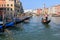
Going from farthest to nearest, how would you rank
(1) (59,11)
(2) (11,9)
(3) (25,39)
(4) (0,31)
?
(1) (59,11) < (2) (11,9) < (4) (0,31) < (3) (25,39)

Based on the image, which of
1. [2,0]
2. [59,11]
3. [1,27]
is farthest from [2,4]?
[59,11]

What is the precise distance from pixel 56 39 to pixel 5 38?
8.92 feet

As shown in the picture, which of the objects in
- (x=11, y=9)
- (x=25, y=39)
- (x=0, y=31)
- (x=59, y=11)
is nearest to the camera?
(x=25, y=39)

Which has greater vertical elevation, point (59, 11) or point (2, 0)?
point (2, 0)

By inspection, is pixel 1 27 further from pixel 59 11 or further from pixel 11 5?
pixel 59 11

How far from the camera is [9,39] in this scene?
10945 millimetres

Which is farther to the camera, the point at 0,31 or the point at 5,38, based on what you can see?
the point at 0,31

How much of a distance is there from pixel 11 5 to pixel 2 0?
2.08 m

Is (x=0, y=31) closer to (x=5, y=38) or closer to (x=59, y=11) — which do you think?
(x=5, y=38)

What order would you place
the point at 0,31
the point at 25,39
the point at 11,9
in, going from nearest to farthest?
the point at 25,39 → the point at 0,31 → the point at 11,9

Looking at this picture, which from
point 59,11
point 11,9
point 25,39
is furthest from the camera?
point 59,11

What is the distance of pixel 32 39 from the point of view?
35.7ft

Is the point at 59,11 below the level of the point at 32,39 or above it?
below

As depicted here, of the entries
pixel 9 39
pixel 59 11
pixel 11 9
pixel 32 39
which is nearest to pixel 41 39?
pixel 32 39
